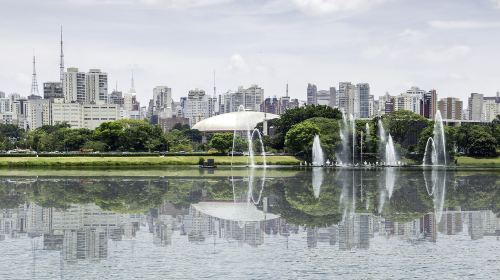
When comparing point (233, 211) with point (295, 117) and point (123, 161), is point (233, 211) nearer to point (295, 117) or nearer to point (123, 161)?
point (123, 161)

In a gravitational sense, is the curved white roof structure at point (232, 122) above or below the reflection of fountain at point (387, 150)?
above

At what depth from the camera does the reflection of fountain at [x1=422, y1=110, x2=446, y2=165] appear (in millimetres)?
77562

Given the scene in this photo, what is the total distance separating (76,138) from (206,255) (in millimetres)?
71370

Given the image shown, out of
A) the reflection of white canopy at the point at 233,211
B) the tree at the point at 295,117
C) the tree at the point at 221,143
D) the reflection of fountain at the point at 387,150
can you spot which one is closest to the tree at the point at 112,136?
the tree at the point at 221,143

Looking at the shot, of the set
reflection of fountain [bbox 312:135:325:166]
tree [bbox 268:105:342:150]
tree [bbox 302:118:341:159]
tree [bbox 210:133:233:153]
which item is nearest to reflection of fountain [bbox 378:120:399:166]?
tree [bbox 302:118:341:159]

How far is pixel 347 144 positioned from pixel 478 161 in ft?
45.7

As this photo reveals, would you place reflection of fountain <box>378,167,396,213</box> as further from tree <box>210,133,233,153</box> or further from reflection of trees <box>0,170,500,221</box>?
tree <box>210,133,233,153</box>

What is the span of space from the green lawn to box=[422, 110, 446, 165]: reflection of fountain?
203 cm

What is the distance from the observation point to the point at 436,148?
7881 cm

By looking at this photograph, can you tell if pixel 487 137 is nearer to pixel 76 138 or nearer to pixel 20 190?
pixel 76 138

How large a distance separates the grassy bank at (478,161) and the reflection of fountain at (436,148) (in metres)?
2.05

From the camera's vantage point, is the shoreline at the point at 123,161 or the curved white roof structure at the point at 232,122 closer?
the shoreline at the point at 123,161

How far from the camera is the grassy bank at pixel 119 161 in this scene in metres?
68.9

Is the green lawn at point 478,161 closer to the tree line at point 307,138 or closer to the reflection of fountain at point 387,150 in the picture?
the tree line at point 307,138
